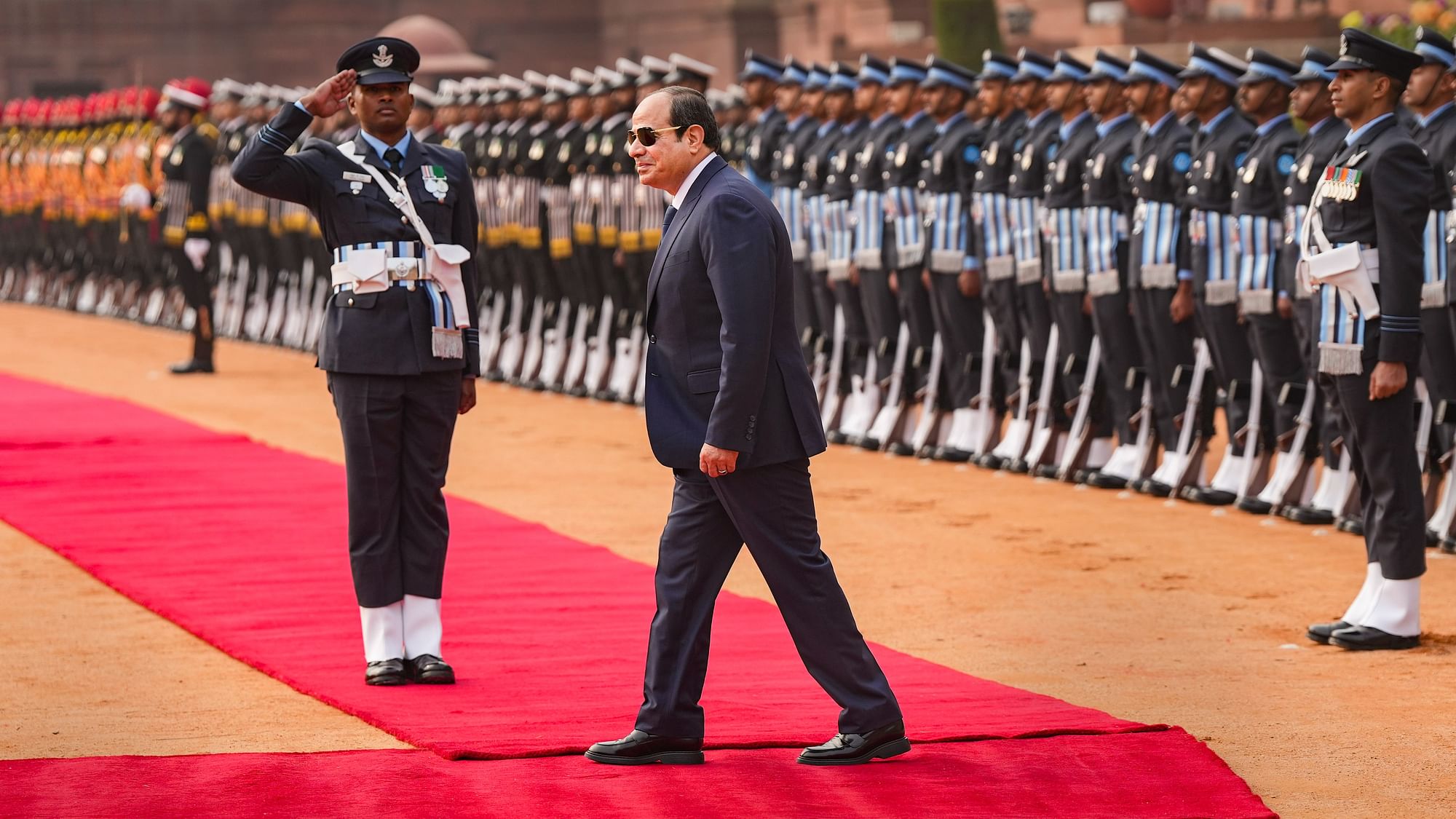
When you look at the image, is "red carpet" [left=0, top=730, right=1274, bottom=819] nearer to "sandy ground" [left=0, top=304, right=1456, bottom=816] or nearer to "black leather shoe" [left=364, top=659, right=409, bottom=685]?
"sandy ground" [left=0, top=304, right=1456, bottom=816]

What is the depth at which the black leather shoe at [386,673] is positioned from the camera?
7.97 meters

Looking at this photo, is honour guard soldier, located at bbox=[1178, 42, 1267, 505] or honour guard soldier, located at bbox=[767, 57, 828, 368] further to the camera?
honour guard soldier, located at bbox=[767, 57, 828, 368]

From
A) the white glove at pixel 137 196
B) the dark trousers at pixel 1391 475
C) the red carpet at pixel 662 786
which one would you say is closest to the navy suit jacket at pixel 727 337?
the red carpet at pixel 662 786

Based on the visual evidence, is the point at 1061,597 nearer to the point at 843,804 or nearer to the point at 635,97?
the point at 843,804

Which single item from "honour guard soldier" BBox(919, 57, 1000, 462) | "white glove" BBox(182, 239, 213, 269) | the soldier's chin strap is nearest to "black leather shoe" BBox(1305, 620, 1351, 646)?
the soldier's chin strap

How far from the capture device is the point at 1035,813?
20.2 ft

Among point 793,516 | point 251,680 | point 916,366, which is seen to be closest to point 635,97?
point 916,366

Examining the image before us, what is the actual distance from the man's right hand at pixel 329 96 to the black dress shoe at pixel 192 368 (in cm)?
1324

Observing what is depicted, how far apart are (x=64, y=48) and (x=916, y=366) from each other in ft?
132

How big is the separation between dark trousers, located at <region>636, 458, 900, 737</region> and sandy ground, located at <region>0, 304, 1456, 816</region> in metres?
0.88

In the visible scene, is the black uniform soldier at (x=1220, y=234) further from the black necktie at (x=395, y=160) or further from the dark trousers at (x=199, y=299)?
the dark trousers at (x=199, y=299)

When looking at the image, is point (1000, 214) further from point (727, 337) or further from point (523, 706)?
point (727, 337)

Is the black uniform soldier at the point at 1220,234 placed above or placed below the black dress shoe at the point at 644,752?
above

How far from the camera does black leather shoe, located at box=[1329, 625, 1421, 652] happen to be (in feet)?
28.6
